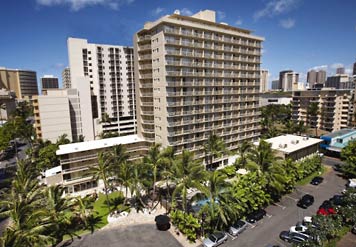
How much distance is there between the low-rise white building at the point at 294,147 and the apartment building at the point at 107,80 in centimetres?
6290

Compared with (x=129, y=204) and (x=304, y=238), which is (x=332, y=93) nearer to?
(x=304, y=238)

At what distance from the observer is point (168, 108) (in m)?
50.6

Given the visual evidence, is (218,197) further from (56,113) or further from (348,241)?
(56,113)

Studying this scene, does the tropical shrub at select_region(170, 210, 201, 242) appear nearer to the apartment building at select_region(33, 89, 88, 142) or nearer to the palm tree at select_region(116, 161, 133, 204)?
the palm tree at select_region(116, 161, 133, 204)

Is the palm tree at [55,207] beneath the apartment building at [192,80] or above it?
beneath

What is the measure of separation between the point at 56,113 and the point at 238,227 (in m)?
72.2

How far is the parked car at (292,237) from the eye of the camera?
28727 mm

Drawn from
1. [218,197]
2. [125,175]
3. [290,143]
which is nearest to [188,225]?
[218,197]

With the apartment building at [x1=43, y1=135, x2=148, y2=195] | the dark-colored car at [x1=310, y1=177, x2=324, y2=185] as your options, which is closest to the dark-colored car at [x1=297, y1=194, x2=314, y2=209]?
the dark-colored car at [x1=310, y1=177, x2=324, y2=185]

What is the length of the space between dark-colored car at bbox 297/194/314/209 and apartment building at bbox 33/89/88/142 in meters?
70.9

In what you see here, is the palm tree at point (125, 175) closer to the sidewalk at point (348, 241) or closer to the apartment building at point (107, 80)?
the sidewalk at point (348, 241)

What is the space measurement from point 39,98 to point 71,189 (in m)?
43.8

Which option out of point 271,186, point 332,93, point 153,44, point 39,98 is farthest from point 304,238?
point 332,93

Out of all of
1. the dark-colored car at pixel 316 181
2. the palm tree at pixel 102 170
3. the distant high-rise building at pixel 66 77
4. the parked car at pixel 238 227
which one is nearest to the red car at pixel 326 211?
the dark-colored car at pixel 316 181
